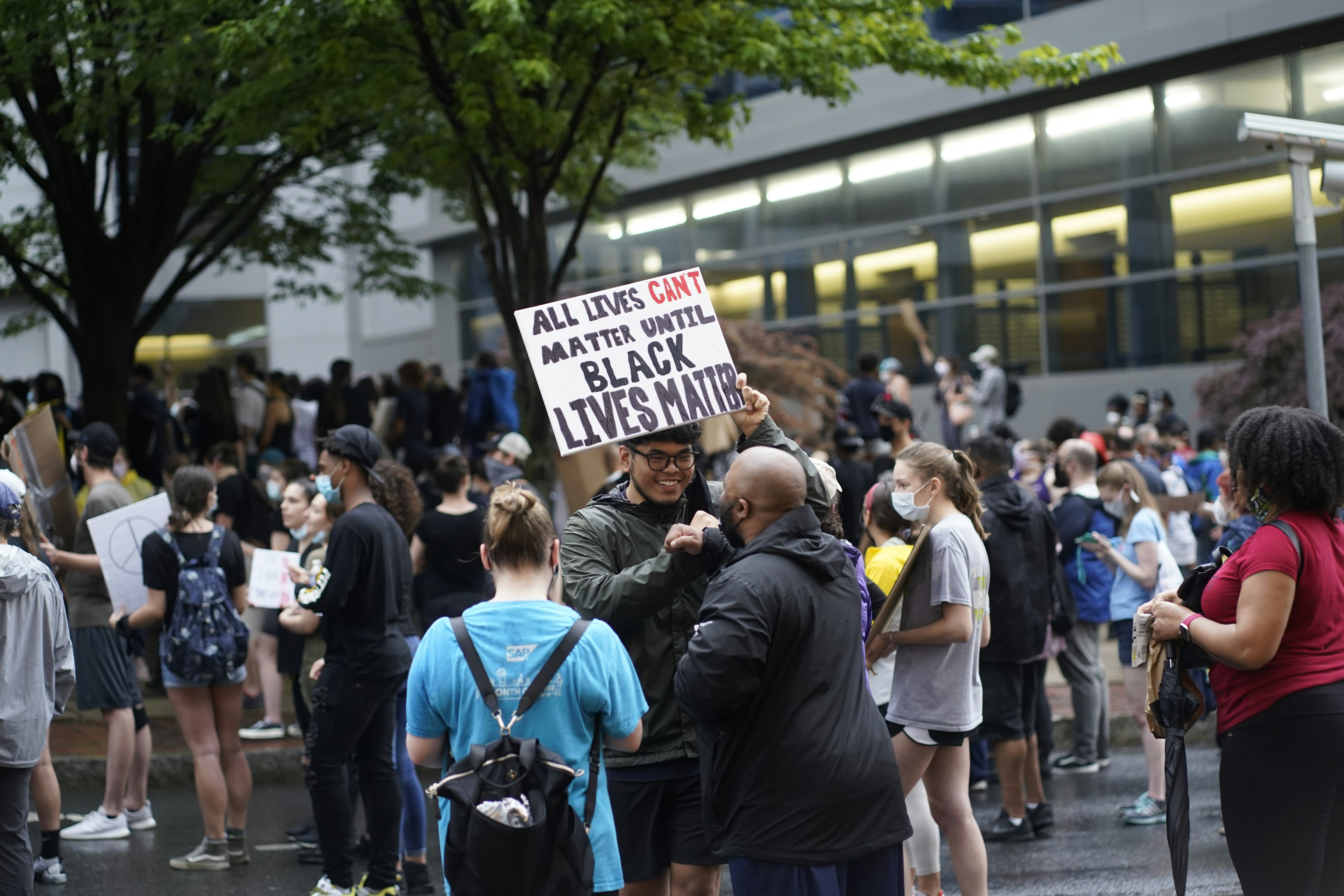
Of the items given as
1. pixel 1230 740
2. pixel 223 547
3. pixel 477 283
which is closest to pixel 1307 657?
pixel 1230 740

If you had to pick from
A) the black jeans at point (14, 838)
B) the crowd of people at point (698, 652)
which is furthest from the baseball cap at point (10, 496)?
the black jeans at point (14, 838)

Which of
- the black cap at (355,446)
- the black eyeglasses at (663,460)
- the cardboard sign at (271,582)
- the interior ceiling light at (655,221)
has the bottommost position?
the cardboard sign at (271,582)

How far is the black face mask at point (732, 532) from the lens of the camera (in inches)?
153

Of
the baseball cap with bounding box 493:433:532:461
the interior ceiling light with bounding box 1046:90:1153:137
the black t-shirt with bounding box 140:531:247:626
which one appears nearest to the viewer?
the black t-shirt with bounding box 140:531:247:626

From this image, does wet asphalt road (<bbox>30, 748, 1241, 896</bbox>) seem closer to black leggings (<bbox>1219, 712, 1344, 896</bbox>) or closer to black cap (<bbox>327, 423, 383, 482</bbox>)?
black cap (<bbox>327, 423, 383, 482</bbox>)

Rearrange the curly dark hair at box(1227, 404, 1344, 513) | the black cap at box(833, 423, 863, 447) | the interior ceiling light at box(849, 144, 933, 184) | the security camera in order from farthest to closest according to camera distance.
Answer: the interior ceiling light at box(849, 144, 933, 184)
the black cap at box(833, 423, 863, 447)
the security camera
the curly dark hair at box(1227, 404, 1344, 513)

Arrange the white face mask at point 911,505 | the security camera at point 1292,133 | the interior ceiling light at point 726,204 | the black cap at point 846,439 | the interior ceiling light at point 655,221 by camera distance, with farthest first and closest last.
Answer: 1. the interior ceiling light at point 655,221
2. the interior ceiling light at point 726,204
3. the black cap at point 846,439
4. the security camera at point 1292,133
5. the white face mask at point 911,505

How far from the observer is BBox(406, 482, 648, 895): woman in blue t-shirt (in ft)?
12.3

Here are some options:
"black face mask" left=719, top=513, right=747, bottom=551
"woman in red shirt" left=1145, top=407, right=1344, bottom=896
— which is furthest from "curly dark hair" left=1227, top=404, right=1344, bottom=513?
"black face mask" left=719, top=513, right=747, bottom=551

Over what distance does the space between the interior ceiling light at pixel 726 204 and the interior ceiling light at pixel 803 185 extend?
13.0 inches

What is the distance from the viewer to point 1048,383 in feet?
64.2

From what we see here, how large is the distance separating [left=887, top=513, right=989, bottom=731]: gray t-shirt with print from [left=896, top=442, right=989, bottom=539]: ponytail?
13cm

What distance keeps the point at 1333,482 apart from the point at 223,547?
212 inches

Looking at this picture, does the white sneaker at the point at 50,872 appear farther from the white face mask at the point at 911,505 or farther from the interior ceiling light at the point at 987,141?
the interior ceiling light at the point at 987,141
